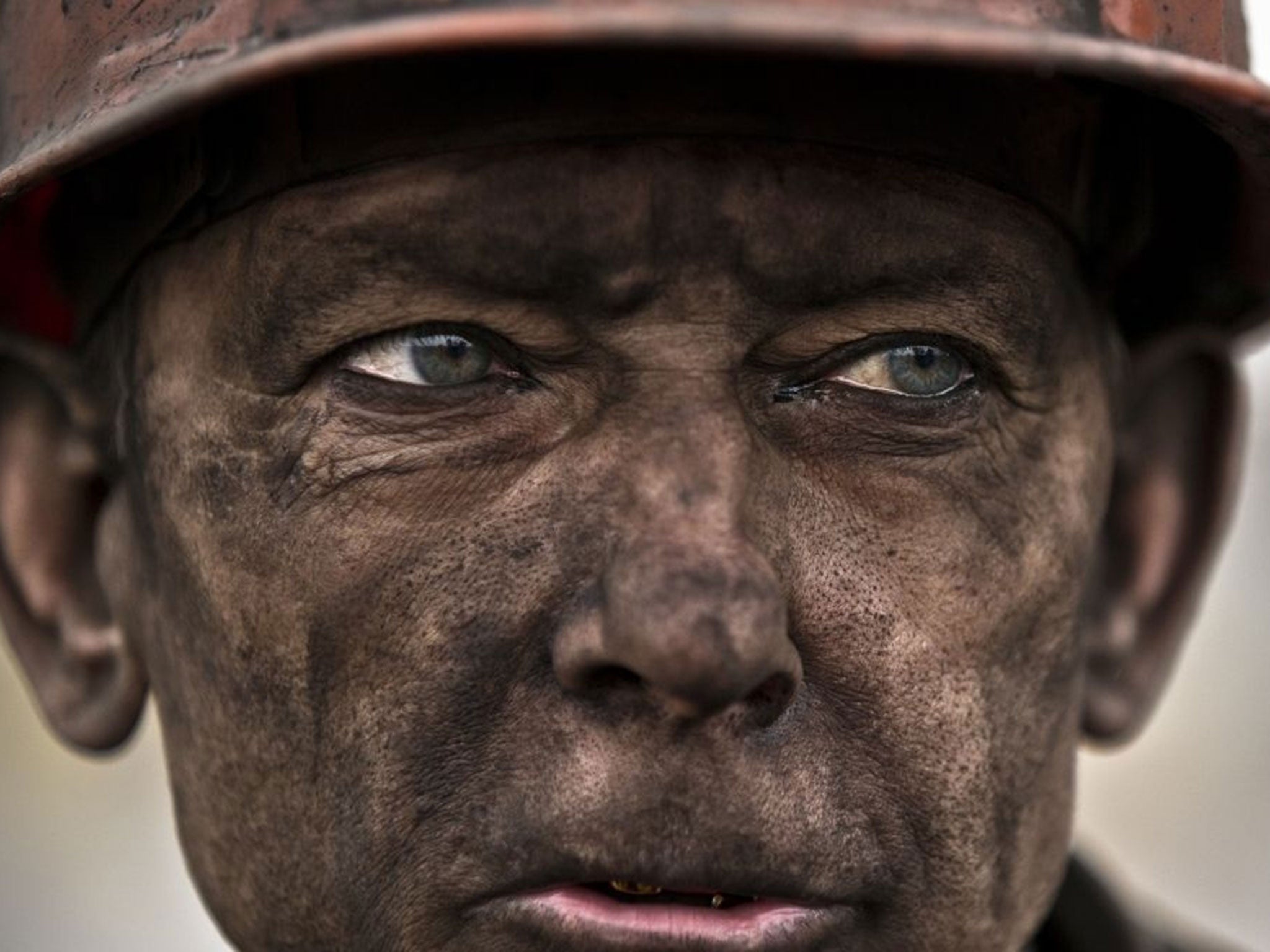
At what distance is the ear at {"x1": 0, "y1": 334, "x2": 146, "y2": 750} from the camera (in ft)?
8.16

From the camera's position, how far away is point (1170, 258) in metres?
2.55

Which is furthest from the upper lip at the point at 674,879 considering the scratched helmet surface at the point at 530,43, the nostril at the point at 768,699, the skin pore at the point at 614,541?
the scratched helmet surface at the point at 530,43

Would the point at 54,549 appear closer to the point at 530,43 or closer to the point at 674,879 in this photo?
the point at 674,879

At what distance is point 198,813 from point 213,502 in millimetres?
351

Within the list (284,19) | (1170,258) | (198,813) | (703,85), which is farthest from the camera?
(1170,258)

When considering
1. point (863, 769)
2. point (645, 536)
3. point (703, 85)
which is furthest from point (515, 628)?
point (703, 85)

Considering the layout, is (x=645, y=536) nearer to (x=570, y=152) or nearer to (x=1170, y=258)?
(x=570, y=152)

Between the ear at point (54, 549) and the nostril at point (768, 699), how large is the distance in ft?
2.99

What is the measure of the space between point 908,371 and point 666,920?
61 centimetres

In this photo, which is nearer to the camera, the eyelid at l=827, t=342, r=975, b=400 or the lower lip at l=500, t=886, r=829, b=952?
the lower lip at l=500, t=886, r=829, b=952

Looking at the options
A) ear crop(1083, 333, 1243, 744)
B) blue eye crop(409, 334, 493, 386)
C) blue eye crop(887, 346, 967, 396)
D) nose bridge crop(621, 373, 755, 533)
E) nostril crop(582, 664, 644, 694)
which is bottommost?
ear crop(1083, 333, 1243, 744)

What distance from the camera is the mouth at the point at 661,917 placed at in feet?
6.38

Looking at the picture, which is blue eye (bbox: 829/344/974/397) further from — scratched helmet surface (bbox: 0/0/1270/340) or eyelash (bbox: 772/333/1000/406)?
scratched helmet surface (bbox: 0/0/1270/340)

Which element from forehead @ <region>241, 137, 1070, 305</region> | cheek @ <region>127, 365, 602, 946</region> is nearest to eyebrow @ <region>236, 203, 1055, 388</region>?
forehead @ <region>241, 137, 1070, 305</region>
